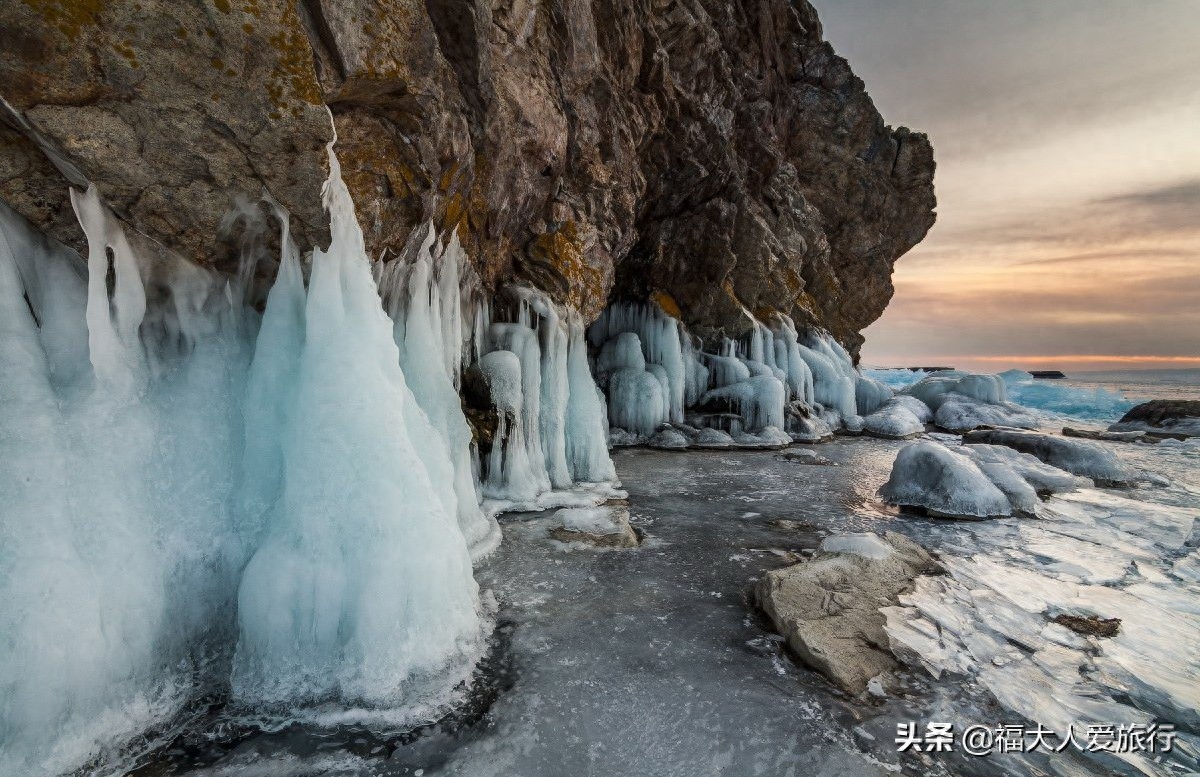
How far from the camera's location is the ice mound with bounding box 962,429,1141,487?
1140 centimetres

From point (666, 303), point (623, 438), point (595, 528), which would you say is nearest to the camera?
point (595, 528)

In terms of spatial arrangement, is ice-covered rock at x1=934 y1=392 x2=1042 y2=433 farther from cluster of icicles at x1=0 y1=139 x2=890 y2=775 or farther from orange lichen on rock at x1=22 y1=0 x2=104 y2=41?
orange lichen on rock at x1=22 y1=0 x2=104 y2=41

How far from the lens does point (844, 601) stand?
15.6 ft

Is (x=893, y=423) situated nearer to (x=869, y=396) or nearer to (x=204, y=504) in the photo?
(x=869, y=396)

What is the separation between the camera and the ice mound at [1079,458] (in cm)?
1140

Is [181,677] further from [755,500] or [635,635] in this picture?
[755,500]

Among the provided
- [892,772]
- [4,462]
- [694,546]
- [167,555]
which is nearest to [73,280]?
[4,462]

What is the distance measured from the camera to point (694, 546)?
22.6 ft

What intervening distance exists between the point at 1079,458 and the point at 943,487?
6.22m

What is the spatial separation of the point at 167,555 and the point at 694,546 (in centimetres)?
543
